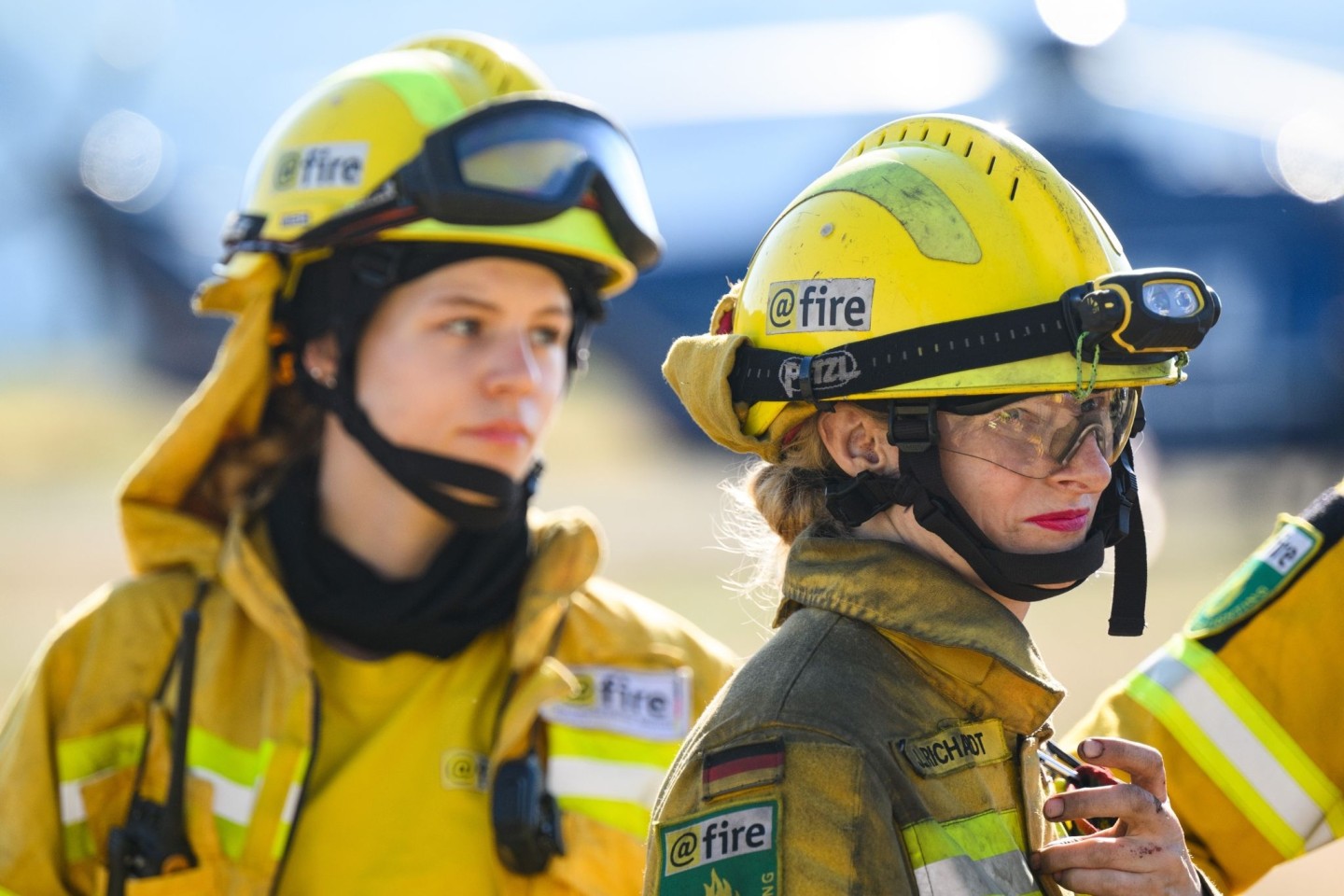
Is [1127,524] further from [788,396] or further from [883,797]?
[883,797]

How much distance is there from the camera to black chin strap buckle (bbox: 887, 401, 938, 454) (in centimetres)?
213

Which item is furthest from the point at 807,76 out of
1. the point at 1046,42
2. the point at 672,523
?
the point at 672,523

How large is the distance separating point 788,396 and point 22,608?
1101cm

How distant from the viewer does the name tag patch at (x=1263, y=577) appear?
9.14ft

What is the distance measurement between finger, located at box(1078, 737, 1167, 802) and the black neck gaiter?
165 cm

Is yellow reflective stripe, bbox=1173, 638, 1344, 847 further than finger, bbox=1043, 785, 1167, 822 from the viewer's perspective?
Yes

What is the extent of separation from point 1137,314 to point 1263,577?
0.95 m

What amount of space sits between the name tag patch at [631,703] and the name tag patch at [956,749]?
54.1 inches

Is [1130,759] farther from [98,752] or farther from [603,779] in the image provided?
[98,752]

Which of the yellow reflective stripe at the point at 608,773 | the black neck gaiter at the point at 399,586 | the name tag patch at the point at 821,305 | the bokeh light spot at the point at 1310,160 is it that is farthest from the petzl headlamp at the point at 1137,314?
the bokeh light spot at the point at 1310,160

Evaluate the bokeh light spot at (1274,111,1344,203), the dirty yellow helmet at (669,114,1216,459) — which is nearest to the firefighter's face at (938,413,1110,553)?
the dirty yellow helmet at (669,114,1216,459)

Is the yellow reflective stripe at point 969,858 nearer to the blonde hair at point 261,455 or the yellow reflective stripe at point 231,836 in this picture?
the yellow reflective stripe at point 231,836

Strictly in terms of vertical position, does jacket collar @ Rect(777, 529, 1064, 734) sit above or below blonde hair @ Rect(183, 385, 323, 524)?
above

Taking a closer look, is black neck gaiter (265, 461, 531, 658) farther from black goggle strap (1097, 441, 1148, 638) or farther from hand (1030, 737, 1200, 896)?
hand (1030, 737, 1200, 896)
